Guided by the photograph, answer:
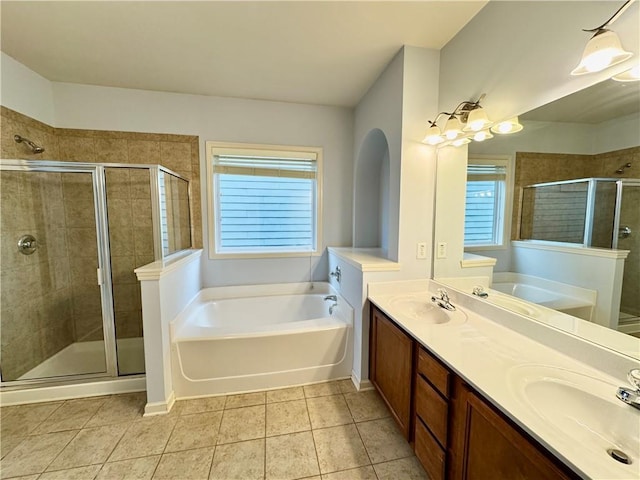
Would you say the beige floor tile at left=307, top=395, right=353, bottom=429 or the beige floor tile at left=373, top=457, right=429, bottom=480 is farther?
the beige floor tile at left=307, top=395, right=353, bottom=429

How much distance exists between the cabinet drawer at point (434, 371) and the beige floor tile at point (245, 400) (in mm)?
1310

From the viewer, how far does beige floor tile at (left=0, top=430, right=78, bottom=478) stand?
1.44 meters

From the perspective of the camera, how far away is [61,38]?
6.13 ft

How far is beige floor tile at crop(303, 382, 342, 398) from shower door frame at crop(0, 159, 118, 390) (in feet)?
5.13

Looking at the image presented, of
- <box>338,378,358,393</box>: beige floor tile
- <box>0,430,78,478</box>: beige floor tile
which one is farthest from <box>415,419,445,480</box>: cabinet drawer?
<box>0,430,78,478</box>: beige floor tile

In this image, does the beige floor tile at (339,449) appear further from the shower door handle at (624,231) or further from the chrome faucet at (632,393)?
the shower door handle at (624,231)

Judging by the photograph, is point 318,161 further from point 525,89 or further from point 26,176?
point 26,176

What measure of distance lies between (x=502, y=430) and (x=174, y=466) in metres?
1.68

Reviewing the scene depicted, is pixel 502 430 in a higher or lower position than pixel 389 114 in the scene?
lower

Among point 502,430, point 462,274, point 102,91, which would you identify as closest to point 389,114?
point 462,274

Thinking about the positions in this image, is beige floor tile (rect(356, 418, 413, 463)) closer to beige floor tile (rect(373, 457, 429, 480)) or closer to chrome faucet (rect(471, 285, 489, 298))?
beige floor tile (rect(373, 457, 429, 480))

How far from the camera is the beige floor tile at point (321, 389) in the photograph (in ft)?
6.79

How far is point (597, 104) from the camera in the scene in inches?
42.9

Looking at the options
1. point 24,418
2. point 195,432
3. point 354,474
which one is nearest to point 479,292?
point 354,474
